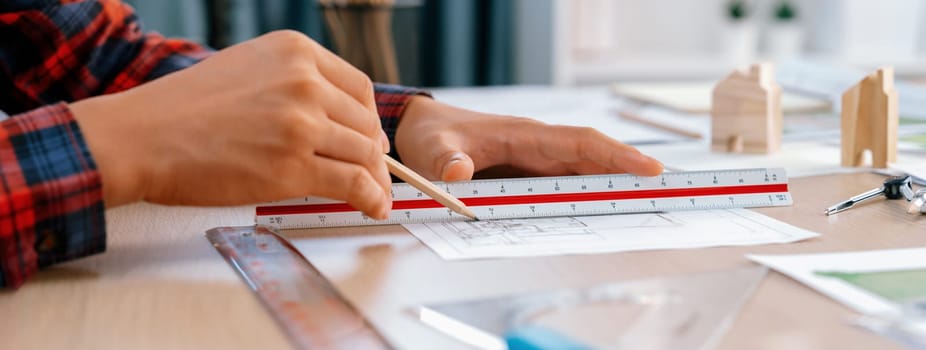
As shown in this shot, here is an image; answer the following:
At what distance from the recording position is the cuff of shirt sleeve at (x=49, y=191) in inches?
26.0

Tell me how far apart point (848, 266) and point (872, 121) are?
448 millimetres

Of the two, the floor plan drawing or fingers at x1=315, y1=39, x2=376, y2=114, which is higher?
fingers at x1=315, y1=39, x2=376, y2=114

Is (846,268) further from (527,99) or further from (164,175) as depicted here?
(527,99)

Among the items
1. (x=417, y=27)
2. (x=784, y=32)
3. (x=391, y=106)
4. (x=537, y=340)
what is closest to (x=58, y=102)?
(x=391, y=106)

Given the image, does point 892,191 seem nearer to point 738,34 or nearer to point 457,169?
point 457,169

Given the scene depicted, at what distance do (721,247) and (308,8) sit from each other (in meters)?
2.38

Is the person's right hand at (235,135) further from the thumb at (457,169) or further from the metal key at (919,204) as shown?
the metal key at (919,204)

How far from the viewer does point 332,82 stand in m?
0.76

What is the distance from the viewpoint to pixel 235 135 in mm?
696

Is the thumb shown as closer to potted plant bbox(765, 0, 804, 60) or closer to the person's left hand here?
the person's left hand

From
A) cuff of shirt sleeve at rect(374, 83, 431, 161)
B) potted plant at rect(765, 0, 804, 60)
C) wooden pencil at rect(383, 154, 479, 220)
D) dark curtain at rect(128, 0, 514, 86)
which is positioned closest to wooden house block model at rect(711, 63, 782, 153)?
cuff of shirt sleeve at rect(374, 83, 431, 161)

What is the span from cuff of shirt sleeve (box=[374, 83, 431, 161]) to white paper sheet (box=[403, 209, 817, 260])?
289mm

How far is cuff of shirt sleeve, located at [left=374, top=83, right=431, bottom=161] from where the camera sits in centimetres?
106

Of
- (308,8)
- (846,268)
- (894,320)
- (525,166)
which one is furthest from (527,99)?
(308,8)
